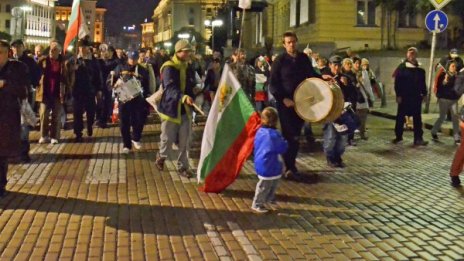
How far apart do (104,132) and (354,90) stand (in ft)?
19.8

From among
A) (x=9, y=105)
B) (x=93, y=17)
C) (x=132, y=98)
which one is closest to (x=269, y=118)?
(x=9, y=105)

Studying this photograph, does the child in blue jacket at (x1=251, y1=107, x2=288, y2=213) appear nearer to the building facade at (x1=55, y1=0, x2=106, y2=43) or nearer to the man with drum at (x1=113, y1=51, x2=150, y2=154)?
the man with drum at (x1=113, y1=51, x2=150, y2=154)

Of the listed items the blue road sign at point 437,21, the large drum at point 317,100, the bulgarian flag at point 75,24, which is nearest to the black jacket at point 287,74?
the large drum at point 317,100

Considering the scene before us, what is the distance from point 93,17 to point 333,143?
6351 inches

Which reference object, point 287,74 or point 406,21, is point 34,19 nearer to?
point 406,21

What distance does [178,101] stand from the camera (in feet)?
30.1

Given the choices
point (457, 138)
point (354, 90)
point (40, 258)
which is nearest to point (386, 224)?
point (40, 258)

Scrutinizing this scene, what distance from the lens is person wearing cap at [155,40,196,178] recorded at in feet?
30.3

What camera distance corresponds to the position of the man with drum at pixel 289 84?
→ 9.27 metres

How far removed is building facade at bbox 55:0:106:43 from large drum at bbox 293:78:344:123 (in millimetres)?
143956

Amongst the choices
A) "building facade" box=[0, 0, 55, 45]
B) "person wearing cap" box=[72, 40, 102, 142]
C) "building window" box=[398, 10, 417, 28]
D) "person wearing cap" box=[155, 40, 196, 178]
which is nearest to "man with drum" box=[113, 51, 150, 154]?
"person wearing cap" box=[72, 40, 102, 142]

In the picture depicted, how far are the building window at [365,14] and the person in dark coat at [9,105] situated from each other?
1210 inches

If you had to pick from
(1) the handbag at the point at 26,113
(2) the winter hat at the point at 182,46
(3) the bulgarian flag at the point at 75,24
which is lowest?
(1) the handbag at the point at 26,113

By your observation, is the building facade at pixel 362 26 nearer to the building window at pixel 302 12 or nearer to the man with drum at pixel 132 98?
the building window at pixel 302 12
